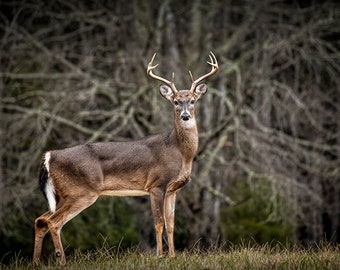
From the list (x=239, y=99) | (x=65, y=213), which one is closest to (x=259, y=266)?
(x=65, y=213)

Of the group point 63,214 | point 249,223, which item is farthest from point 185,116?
point 249,223

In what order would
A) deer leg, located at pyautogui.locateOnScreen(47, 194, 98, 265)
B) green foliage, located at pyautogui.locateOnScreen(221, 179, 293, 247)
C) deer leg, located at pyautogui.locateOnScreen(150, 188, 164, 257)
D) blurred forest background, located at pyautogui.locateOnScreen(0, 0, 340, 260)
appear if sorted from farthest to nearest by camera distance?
1. green foliage, located at pyautogui.locateOnScreen(221, 179, 293, 247)
2. blurred forest background, located at pyautogui.locateOnScreen(0, 0, 340, 260)
3. deer leg, located at pyautogui.locateOnScreen(150, 188, 164, 257)
4. deer leg, located at pyautogui.locateOnScreen(47, 194, 98, 265)

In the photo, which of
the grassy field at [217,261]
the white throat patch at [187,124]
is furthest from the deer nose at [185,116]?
the grassy field at [217,261]

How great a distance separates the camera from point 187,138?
8508 mm

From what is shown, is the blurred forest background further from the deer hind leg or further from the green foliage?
the deer hind leg

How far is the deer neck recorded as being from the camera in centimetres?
848

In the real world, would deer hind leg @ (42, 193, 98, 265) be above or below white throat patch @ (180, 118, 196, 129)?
below

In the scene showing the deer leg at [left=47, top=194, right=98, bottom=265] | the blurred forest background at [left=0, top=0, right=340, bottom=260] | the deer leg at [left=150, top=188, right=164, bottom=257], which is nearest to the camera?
the deer leg at [left=47, top=194, right=98, bottom=265]

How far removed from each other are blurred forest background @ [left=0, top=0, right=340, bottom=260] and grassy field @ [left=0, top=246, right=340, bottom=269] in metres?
5.11

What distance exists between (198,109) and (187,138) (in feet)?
18.4

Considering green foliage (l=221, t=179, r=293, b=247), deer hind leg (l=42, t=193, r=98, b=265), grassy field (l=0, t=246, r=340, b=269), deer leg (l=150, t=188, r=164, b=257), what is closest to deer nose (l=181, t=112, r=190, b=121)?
deer leg (l=150, t=188, r=164, b=257)

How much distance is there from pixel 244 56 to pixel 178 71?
1268 millimetres

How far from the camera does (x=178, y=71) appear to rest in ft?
44.8

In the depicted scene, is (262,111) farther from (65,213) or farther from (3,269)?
(3,269)
